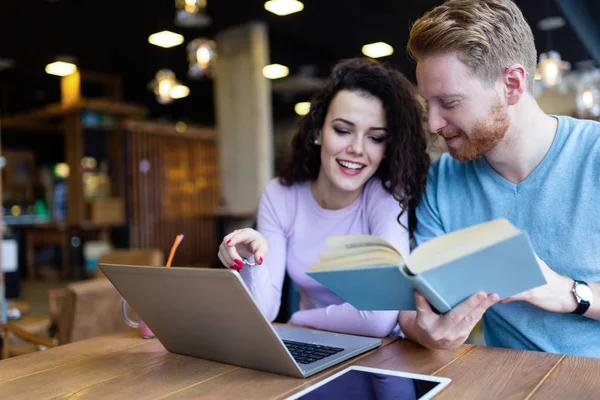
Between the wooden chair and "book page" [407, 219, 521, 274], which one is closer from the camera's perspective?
"book page" [407, 219, 521, 274]

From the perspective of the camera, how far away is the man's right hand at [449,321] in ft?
3.41

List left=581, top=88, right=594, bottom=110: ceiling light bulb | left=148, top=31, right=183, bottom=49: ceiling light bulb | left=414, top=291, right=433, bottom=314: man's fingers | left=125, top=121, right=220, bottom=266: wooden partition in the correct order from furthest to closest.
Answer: left=125, top=121, right=220, bottom=266: wooden partition
left=581, top=88, right=594, bottom=110: ceiling light bulb
left=148, top=31, right=183, bottom=49: ceiling light bulb
left=414, top=291, right=433, bottom=314: man's fingers

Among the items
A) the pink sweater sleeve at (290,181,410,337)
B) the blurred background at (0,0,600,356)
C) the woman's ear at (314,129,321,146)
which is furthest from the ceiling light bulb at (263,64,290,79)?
the pink sweater sleeve at (290,181,410,337)

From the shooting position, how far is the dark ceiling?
6.39m

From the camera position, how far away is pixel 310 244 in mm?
1868

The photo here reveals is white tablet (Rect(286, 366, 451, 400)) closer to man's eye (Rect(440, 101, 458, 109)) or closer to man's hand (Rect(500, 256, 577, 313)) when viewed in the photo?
man's hand (Rect(500, 256, 577, 313))

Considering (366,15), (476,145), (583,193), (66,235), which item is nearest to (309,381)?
(476,145)

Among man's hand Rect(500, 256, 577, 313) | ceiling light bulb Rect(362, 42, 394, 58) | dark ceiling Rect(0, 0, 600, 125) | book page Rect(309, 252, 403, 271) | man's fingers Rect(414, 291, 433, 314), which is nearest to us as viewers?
book page Rect(309, 252, 403, 271)

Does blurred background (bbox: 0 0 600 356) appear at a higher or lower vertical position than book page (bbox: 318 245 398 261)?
higher

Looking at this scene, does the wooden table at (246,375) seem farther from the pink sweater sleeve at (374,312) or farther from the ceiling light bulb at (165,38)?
the ceiling light bulb at (165,38)

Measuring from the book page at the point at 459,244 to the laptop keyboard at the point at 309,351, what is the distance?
348mm

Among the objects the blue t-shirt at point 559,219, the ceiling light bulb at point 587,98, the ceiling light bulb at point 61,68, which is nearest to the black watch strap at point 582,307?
the blue t-shirt at point 559,219

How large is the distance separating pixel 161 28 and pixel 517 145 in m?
6.24

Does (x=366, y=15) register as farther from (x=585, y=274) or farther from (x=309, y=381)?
(x=309, y=381)
